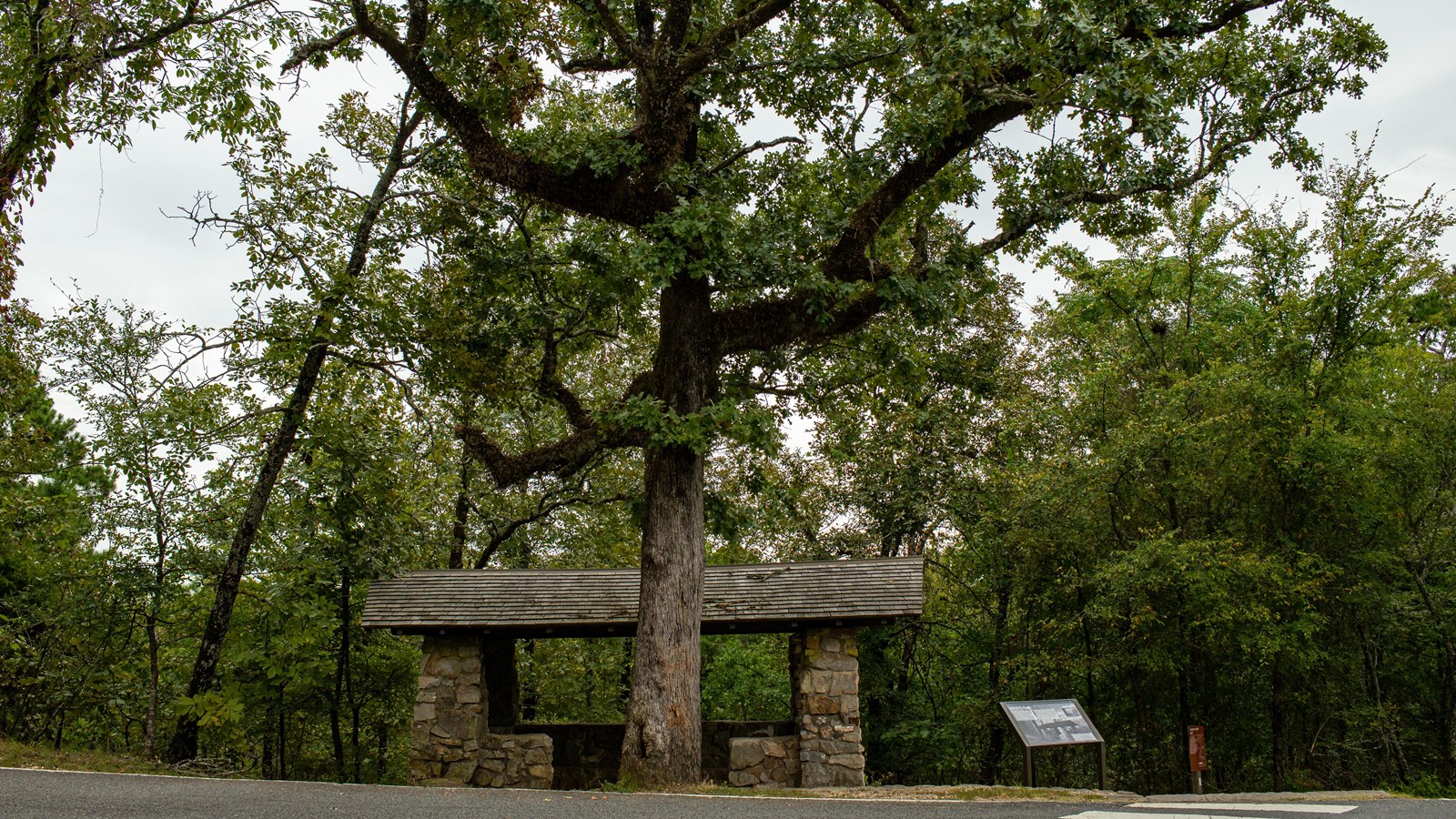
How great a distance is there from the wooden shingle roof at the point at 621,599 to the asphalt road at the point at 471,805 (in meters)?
3.39

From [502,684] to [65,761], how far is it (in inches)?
215

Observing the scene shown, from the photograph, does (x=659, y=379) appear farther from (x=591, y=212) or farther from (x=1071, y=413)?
(x=1071, y=413)

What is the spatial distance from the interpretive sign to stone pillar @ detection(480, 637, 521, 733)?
6257 mm

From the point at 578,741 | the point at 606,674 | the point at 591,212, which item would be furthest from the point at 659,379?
the point at 606,674

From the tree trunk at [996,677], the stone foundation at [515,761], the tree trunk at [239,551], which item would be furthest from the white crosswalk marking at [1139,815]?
the tree trunk at [996,677]

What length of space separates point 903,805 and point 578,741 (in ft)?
23.2

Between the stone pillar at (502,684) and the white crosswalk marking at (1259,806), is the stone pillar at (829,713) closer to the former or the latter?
the white crosswalk marking at (1259,806)

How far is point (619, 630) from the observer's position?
10047mm

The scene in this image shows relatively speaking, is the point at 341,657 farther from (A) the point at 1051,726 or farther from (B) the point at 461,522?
(A) the point at 1051,726

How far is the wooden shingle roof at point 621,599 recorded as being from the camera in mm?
9664

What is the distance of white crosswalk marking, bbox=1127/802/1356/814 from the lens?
5.62 metres

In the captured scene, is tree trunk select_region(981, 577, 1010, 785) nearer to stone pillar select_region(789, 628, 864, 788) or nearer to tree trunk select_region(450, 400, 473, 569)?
stone pillar select_region(789, 628, 864, 788)

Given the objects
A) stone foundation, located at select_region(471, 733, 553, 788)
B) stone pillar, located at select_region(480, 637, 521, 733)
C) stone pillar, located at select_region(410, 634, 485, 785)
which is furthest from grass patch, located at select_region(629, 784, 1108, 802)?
stone pillar, located at select_region(480, 637, 521, 733)

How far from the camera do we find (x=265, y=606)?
12.0 metres
